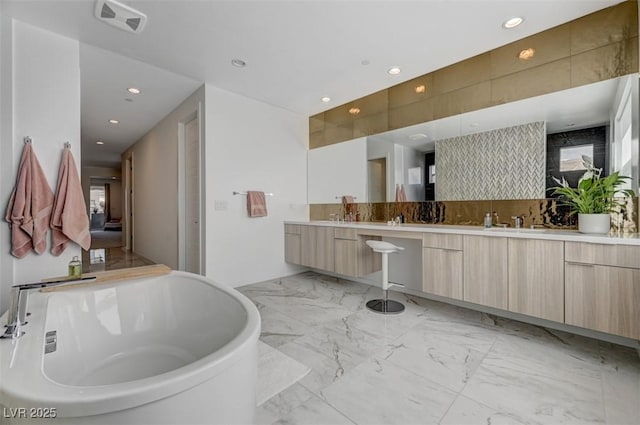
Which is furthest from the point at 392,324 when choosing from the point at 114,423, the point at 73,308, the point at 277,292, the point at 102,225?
the point at 102,225

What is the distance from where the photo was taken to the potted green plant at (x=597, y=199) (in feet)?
6.36

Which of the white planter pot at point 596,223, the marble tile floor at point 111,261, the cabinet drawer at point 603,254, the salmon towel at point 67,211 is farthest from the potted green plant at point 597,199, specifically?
the marble tile floor at point 111,261

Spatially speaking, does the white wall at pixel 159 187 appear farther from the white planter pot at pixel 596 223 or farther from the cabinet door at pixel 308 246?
the white planter pot at pixel 596 223

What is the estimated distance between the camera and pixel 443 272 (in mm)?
2506

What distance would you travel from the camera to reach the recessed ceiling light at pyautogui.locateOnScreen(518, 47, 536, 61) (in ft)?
7.93

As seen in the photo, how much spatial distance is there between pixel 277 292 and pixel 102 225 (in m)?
12.1

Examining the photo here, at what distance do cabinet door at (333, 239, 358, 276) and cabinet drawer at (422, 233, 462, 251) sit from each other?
0.89 metres

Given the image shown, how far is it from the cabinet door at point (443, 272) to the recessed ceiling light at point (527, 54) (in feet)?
6.05

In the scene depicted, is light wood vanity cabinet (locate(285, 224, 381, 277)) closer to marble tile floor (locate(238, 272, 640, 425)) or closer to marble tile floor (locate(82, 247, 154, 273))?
marble tile floor (locate(238, 272, 640, 425))

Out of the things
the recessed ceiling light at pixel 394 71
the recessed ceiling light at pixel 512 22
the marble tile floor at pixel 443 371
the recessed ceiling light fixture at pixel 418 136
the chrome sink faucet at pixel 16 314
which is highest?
the recessed ceiling light at pixel 394 71

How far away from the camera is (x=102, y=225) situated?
1173 cm

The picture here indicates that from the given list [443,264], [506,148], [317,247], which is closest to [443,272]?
A: [443,264]

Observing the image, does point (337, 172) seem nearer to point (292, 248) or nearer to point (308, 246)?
point (308, 246)

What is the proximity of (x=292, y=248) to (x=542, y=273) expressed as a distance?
2891 mm
